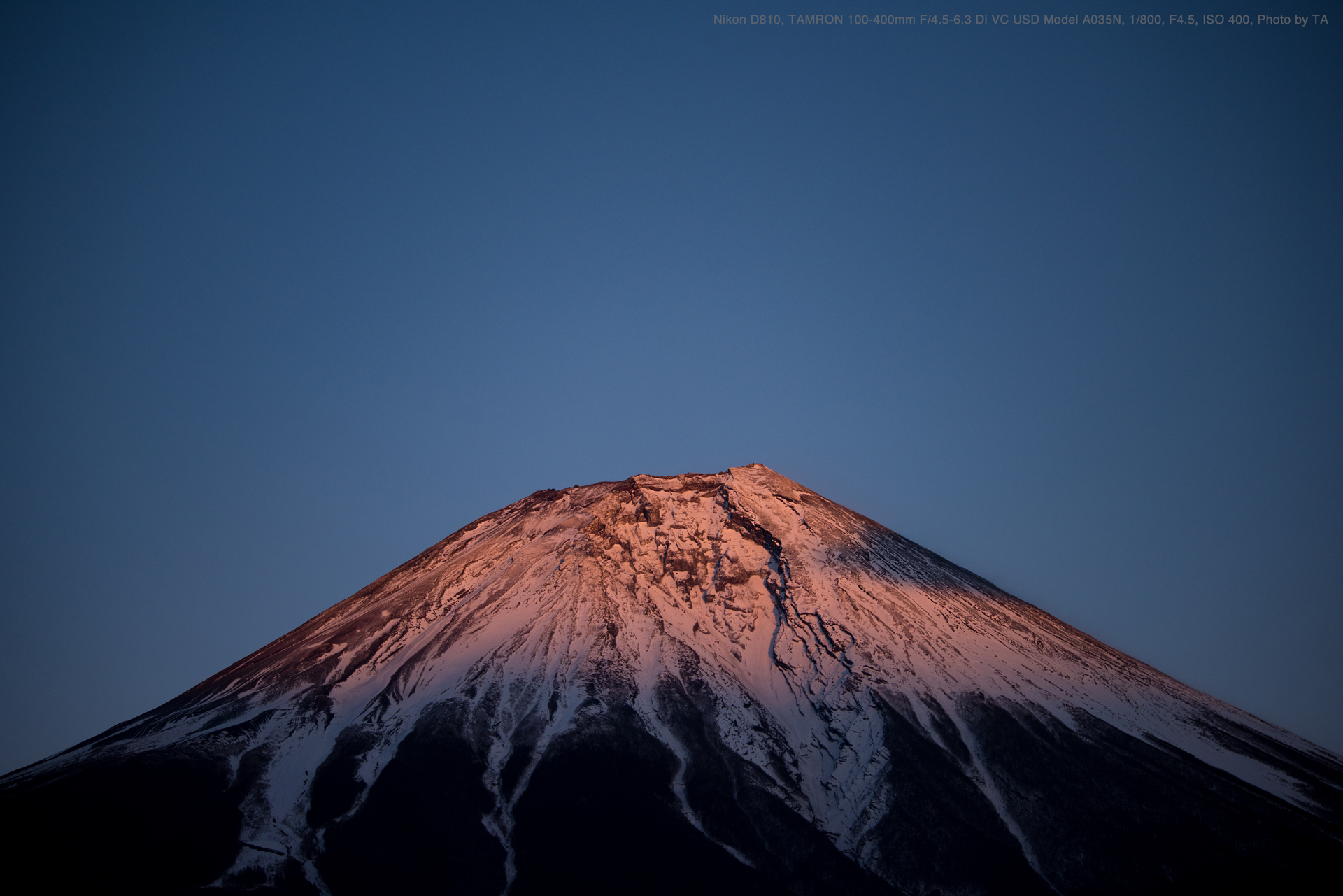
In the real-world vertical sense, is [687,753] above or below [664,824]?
above

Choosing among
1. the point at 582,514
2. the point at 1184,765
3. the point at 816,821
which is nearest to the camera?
the point at 816,821

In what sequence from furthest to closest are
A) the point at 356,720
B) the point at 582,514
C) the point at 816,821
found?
the point at 582,514 → the point at 356,720 → the point at 816,821

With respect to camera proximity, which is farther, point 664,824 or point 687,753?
point 687,753

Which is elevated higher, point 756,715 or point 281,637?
point 281,637

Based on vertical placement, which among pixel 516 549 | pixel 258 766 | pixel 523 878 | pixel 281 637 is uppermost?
pixel 516 549

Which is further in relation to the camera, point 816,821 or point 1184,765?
point 1184,765

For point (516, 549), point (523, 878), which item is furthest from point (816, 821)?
point (516, 549)

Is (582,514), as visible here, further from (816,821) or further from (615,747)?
(816,821)

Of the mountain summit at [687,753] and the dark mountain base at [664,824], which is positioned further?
the mountain summit at [687,753]
